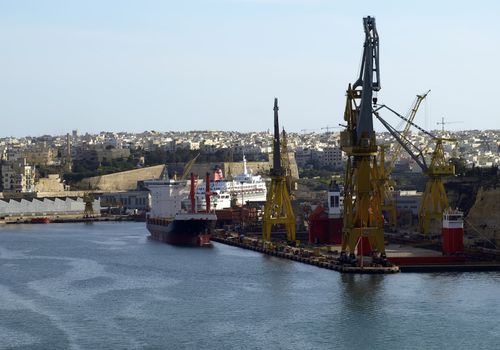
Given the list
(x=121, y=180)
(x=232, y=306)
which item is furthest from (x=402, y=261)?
(x=121, y=180)

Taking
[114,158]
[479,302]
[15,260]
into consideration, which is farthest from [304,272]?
[114,158]

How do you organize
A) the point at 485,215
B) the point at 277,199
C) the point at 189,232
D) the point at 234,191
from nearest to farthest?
1. the point at 277,199
2. the point at 485,215
3. the point at 189,232
4. the point at 234,191

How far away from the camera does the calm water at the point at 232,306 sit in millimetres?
23250

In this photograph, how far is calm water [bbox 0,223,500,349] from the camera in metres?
23.2

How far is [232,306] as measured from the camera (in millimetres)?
27234

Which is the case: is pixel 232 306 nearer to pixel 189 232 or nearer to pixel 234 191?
pixel 189 232

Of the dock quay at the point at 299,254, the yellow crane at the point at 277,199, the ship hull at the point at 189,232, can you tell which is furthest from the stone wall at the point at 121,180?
the yellow crane at the point at 277,199

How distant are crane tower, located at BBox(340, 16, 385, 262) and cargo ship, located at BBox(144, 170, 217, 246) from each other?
478 inches

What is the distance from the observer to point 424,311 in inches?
1031

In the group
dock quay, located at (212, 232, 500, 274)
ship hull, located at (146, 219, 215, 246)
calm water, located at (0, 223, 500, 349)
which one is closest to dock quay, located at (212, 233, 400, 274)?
dock quay, located at (212, 232, 500, 274)

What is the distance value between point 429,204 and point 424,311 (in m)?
18.2

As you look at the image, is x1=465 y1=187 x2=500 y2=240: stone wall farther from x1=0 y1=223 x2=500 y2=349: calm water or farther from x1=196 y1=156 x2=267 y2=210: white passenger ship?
x1=196 y1=156 x2=267 y2=210: white passenger ship

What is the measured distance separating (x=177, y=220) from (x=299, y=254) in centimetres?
1000

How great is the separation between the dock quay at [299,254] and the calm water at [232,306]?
1.40 feet
